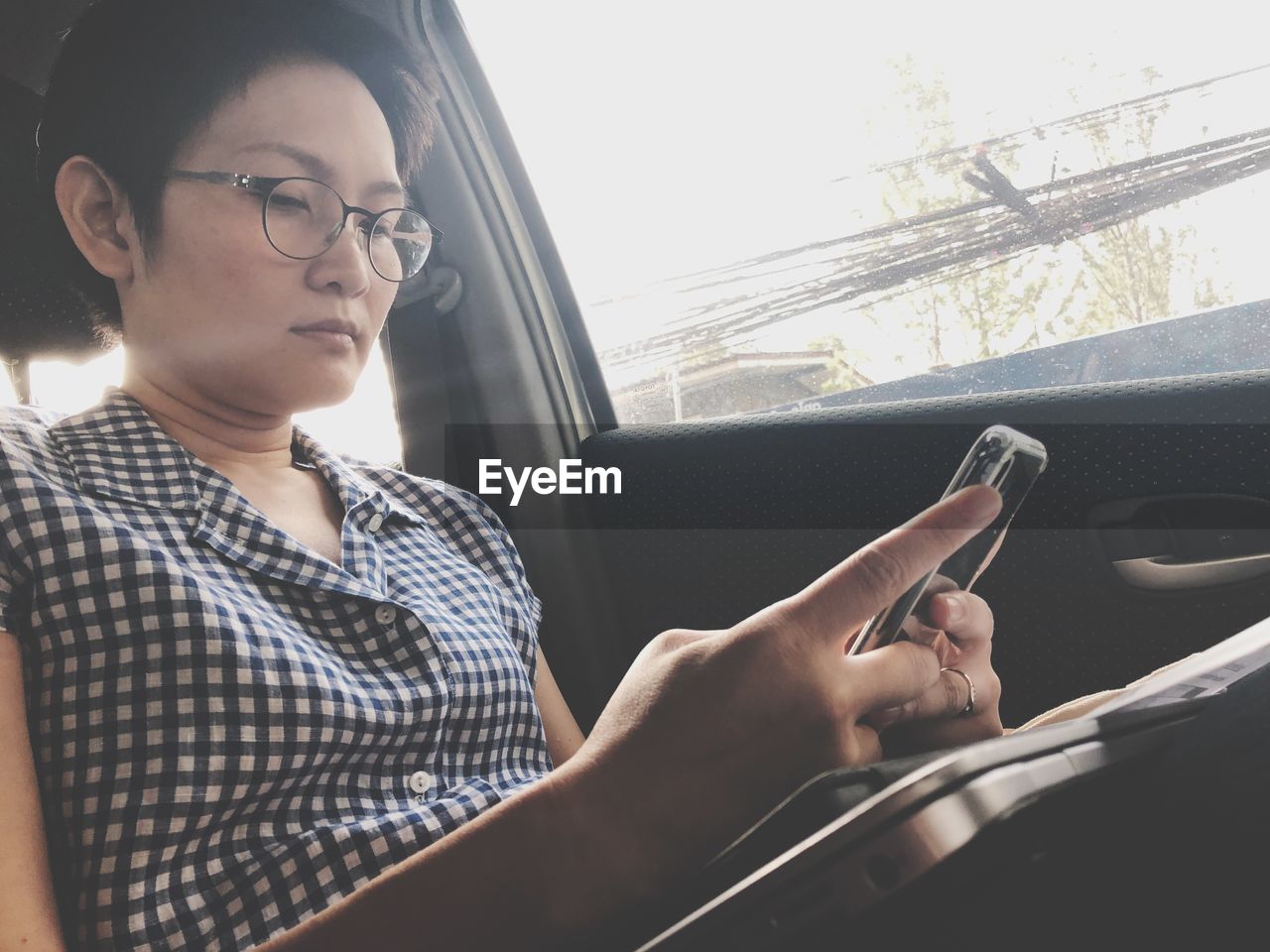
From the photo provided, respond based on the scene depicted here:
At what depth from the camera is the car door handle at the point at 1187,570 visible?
40.9 inches

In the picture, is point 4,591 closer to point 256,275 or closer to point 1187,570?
point 256,275

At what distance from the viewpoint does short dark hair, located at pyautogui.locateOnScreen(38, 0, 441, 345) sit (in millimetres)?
950

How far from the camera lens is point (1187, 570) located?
3.52 ft

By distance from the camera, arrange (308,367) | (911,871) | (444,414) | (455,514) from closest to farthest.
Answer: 1. (911,871)
2. (308,367)
3. (455,514)
4. (444,414)

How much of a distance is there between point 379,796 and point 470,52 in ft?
3.84

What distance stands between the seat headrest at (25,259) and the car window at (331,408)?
5 cm

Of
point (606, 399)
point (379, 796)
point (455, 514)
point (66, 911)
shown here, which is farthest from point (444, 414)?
point (66, 911)

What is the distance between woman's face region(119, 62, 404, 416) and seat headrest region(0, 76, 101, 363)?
0.30 feet

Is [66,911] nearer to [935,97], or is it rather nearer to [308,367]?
[308,367]

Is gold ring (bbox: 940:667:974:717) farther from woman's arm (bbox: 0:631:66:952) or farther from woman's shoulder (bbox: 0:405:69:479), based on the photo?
woman's shoulder (bbox: 0:405:69:479)

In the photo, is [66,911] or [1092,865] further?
[66,911]

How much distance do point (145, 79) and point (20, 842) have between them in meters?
0.72

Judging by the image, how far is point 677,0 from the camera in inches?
55.5

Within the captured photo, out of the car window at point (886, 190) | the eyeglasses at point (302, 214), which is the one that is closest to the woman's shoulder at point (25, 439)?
the eyeglasses at point (302, 214)
